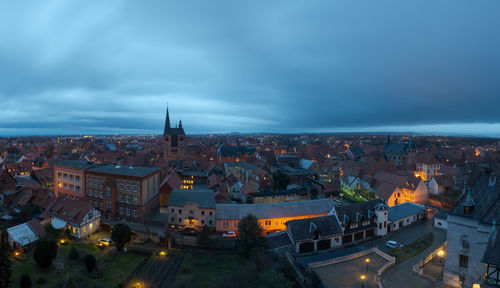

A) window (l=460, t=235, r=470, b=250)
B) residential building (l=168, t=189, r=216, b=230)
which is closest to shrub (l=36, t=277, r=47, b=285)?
residential building (l=168, t=189, r=216, b=230)

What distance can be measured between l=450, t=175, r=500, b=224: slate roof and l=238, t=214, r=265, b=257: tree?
920 inches

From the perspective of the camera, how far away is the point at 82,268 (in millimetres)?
34781

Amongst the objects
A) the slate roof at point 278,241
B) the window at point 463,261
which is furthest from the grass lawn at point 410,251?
the slate roof at point 278,241

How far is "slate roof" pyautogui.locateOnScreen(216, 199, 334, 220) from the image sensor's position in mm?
46031

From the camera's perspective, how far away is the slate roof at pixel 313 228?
39.4 meters

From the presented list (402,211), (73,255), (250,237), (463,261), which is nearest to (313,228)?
(250,237)

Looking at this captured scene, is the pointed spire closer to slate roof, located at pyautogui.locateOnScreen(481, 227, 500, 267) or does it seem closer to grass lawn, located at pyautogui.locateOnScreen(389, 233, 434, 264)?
slate roof, located at pyautogui.locateOnScreen(481, 227, 500, 267)

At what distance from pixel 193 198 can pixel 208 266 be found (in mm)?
14127

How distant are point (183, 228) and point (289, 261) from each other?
20.4 metres

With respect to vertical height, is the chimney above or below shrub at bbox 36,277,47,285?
above

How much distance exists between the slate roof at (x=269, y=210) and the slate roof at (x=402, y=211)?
11074 mm

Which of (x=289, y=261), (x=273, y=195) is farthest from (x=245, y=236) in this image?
(x=273, y=195)

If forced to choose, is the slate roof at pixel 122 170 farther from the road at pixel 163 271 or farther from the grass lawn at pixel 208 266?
the grass lawn at pixel 208 266

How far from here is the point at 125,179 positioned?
165ft
